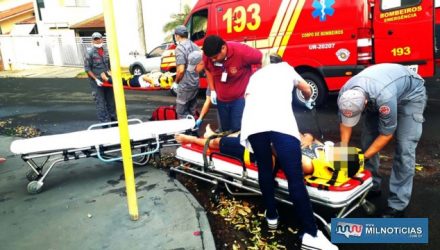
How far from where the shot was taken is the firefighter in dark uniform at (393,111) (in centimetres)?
301

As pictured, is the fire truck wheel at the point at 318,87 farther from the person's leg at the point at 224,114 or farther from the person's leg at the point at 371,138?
the person's leg at the point at 371,138

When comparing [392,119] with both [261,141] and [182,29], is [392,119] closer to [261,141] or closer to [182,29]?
[261,141]

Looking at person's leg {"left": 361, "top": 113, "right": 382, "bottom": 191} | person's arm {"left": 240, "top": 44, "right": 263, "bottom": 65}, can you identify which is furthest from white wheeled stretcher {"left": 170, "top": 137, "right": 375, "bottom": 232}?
person's arm {"left": 240, "top": 44, "right": 263, "bottom": 65}

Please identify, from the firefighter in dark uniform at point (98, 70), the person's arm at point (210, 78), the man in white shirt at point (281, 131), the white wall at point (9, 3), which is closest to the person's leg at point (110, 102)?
the firefighter in dark uniform at point (98, 70)

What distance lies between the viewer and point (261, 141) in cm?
308

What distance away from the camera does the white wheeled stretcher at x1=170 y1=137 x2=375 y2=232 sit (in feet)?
10.1

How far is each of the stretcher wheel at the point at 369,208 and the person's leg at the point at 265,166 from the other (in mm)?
884

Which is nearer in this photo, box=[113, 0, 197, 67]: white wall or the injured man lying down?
the injured man lying down

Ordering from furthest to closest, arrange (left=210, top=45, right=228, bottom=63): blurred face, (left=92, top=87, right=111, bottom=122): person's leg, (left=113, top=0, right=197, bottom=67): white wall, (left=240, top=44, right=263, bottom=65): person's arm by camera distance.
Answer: (left=113, top=0, right=197, bottom=67): white wall < (left=92, top=87, right=111, bottom=122): person's leg < (left=240, top=44, right=263, bottom=65): person's arm < (left=210, top=45, right=228, bottom=63): blurred face

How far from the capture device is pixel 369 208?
350 cm

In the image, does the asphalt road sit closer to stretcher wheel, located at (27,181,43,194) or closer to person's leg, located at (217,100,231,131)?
A: person's leg, located at (217,100,231,131)

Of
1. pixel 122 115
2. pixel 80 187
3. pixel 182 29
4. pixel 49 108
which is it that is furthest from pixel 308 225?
pixel 49 108

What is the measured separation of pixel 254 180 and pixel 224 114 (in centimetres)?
139

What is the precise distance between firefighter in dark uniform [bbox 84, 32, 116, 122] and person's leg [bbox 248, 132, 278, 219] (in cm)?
435
